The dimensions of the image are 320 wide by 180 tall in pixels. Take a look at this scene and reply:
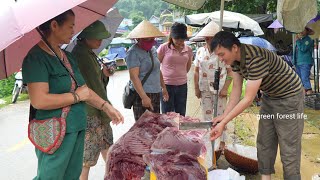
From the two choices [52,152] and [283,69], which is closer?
[52,152]

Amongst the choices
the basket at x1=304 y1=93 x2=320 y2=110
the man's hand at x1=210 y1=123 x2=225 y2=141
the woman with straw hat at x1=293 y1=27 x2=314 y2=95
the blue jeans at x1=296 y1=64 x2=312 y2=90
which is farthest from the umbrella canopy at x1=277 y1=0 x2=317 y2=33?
the blue jeans at x1=296 y1=64 x2=312 y2=90

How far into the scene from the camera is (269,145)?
133 inches

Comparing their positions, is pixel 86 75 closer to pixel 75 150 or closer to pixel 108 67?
pixel 108 67

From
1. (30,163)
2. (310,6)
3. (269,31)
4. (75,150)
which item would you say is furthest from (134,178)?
(269,31)

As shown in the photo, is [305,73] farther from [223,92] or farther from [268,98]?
[268,98]

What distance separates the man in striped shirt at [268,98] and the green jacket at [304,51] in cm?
551

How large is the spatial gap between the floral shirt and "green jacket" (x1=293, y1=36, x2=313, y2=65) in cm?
→ 463

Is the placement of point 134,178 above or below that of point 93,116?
below

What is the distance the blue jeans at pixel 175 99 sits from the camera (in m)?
4.80

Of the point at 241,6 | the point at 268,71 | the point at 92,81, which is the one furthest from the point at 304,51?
the point at 241,6

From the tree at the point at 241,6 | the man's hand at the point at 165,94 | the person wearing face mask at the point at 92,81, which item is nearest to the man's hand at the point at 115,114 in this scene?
the person wearing face mask at the point at 92,81

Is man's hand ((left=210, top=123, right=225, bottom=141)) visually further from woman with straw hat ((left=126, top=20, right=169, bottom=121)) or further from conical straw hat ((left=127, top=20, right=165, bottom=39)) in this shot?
conical straw hat ((left=127, top=20, right=165, bottom=39))

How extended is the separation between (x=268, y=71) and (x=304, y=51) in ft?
19.8

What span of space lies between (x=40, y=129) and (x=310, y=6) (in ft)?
8.61
